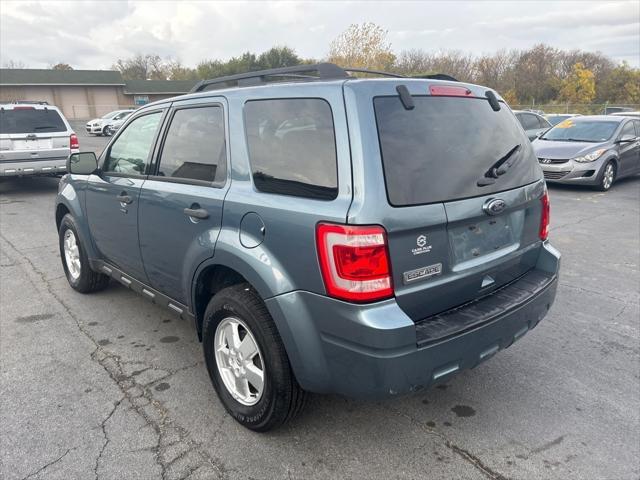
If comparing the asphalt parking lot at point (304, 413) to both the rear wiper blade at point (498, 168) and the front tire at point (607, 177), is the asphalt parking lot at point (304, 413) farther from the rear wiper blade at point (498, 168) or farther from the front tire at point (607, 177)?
the front tire at point (607, 177)

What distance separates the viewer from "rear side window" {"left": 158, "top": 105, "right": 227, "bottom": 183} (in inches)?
114

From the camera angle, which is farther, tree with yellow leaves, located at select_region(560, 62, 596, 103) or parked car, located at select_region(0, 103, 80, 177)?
tree with yellow leaves, located at select_region(560, 62, 596, 103)

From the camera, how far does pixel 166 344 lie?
3793mm

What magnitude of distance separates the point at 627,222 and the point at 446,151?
683 cm

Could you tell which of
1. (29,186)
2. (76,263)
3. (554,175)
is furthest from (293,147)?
(29,186)

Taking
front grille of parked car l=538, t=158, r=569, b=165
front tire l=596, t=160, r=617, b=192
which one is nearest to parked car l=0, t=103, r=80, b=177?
A: front grille of parked car l=538, t=158, r=569, b=165

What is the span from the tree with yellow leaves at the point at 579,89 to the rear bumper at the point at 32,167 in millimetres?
46325

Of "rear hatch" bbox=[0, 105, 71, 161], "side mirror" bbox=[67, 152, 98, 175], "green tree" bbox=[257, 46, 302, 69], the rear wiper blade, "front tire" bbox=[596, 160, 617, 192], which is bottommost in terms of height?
"front tire" bbox=[596, 160, 617, 192]

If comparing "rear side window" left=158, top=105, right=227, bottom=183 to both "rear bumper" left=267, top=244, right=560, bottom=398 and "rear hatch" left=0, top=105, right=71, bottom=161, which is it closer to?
"rear bumper" left=267, top=244, right=560, bottom=398

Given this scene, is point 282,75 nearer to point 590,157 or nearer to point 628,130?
point 590,157

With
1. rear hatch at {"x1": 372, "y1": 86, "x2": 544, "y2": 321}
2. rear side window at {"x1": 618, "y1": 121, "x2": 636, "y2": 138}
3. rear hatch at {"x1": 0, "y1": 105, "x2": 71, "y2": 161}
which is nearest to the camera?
rear hatch at {"x1": 372, "y1": 86, "x2": 544, "y2": 321}

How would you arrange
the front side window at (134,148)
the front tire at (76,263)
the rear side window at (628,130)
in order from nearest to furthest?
the front side window at (134,148) → the front tire at (76,263) → the rear side window at (628,130)

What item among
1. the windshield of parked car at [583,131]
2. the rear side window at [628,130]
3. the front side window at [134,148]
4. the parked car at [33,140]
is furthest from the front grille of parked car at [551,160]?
the parked car at [33,140]

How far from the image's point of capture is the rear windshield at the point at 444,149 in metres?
2.27
